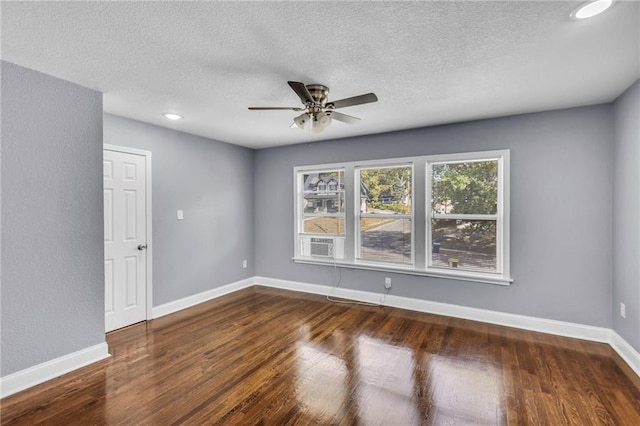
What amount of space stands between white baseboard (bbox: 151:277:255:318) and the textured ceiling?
249 centimetres

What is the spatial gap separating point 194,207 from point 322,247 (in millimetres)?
2047

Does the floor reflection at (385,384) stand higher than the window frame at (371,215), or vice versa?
the window frame at (371,215)

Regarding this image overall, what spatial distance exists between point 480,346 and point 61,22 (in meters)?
4.16

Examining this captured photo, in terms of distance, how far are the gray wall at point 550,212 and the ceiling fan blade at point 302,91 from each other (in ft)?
6.98

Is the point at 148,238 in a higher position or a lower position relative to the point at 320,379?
higher

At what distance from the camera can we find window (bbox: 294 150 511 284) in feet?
12.1

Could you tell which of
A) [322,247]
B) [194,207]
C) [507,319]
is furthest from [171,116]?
[507,319]

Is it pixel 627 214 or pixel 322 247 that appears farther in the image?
pixel 322 247

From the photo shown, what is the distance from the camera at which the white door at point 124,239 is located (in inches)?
134

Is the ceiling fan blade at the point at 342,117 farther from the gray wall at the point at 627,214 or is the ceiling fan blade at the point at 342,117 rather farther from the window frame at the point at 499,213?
the gray wall at the point at 627,214

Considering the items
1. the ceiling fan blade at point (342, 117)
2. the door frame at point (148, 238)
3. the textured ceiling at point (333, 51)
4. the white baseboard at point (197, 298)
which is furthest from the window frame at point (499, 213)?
the door frame at point (148, 238)

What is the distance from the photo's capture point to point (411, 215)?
416 centimetres

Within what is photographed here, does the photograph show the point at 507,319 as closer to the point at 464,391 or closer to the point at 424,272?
the point at 424,272

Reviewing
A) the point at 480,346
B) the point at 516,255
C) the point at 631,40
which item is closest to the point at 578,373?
the point at 480,346
